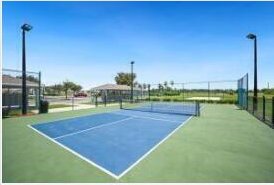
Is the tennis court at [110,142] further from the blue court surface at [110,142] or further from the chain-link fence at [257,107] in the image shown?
the chain-link fence at [257,107]

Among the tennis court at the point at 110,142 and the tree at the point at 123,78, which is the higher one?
the tree at the point at 123,78

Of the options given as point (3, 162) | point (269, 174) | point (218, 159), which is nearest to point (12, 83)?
point (3, 162)

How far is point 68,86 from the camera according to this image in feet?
219

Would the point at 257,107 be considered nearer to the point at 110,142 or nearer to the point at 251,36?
the point at 251,36

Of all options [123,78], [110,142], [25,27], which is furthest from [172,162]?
[123,78]

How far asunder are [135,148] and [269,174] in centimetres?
395

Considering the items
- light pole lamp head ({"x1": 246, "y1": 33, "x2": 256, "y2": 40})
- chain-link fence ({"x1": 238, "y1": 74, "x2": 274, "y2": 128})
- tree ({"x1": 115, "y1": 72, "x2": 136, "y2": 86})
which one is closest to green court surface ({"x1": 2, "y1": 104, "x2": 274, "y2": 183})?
chain-link fence ({"x1": 238, "y1": 74, "x2": 274, "y2": 128})

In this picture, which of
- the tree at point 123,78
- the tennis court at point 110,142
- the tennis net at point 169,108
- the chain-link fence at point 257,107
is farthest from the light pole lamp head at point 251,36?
the tree at point 123,78

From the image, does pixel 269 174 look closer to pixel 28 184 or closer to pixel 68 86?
pixel 28 184

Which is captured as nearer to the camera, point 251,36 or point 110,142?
point 110,142

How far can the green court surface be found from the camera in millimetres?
5403

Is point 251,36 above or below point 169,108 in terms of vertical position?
above

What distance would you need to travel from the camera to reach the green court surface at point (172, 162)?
A: 5403mm

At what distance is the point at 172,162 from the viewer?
6418 mm
